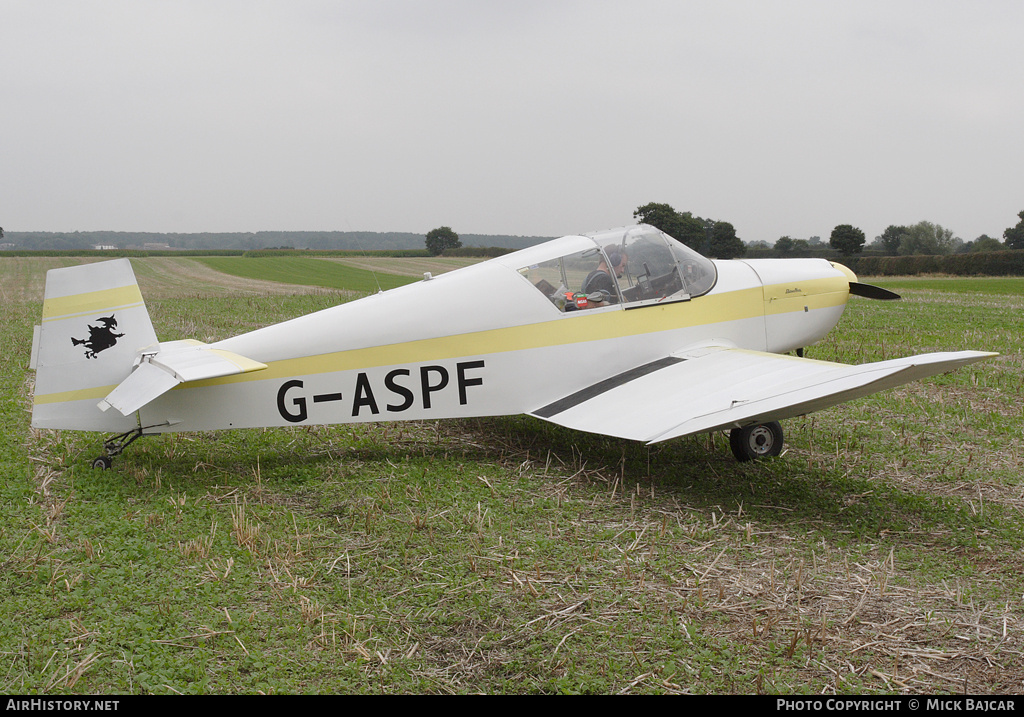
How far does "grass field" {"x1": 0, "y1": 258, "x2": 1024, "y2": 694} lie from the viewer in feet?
10.1

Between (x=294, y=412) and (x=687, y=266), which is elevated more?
(x=687, y=266)

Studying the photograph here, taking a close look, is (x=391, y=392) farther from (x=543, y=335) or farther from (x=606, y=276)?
(x=606, y=276)

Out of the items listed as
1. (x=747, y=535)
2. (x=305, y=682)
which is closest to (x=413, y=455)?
(x=747, y=535)

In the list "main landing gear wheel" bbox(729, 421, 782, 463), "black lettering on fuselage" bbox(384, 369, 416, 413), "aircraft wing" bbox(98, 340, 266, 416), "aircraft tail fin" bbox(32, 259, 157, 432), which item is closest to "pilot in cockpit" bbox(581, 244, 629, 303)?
"main landing gear wheel" bbox(729, 421, 782, 463)

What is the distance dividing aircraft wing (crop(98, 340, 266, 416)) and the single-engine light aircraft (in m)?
0.01

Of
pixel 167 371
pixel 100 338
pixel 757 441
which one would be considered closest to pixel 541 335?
pixel 757 441

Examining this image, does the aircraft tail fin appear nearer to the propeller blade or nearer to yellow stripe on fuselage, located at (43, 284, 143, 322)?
yellow stripe on fuselage, located at (43, 284, 143, 322)

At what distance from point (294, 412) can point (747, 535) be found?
129 inches

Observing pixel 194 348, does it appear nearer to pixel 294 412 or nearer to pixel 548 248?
pixel 294 412

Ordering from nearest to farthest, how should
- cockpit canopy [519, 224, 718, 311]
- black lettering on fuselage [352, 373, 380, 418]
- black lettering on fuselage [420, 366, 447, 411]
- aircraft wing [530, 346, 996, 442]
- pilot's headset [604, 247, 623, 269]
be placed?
aircraft wing [530, 346, 996, 442]
black lettering on fuselage [352, 373, 380, 418]
black lettering on fuselage [420, 366, 447, 411]
cockpit canopy [519, 224, 718, 311]
pilot's headset [604, 247, 623, 269]

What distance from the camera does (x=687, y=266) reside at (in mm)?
6836

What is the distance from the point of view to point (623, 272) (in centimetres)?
647

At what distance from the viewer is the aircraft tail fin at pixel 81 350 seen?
525cm

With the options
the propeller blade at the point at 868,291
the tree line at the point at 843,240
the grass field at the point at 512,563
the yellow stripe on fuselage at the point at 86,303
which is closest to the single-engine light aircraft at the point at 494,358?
the yellow stripe on fuselage at the point at 86,303
